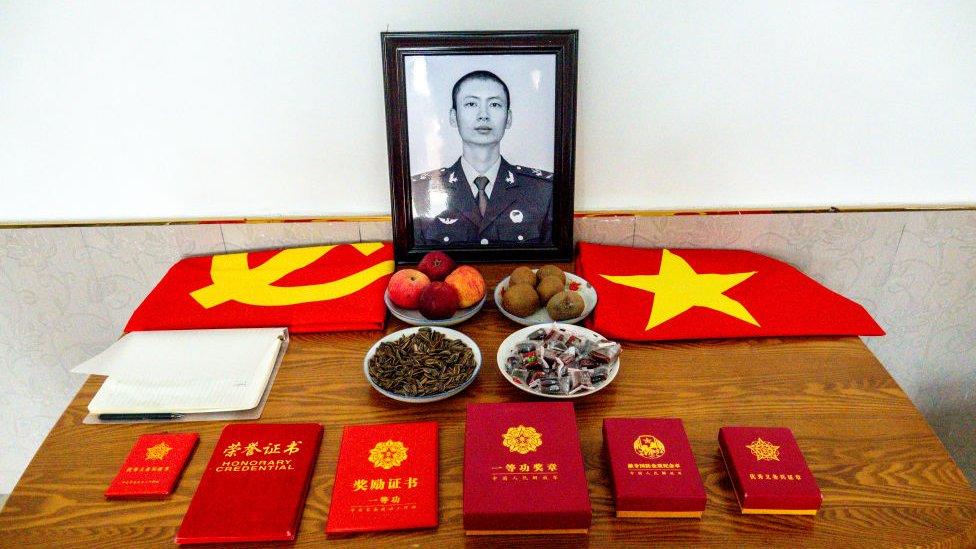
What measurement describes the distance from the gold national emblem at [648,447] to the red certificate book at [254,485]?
0.43 meters

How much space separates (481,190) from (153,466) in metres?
0.76

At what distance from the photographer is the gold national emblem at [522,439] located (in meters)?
0.74

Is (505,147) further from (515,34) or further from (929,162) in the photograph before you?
(929,162)

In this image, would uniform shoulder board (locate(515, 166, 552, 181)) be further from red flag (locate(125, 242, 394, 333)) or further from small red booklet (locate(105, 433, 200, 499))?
small red booklet (locate(105, 433, 200, 499))

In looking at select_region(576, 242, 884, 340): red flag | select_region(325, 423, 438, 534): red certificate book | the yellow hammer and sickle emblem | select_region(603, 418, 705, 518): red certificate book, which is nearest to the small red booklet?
select_region(325, 423, 438, 534): red certificate book

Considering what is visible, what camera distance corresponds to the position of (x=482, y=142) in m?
1.18

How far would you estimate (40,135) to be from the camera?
46.8 inches

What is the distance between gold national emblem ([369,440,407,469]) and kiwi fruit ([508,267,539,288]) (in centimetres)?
43

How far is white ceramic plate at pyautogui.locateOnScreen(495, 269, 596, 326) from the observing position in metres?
1.05

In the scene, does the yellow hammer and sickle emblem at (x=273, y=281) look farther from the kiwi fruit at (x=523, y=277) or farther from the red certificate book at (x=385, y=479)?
the red certificate book at (x=385, y=479)

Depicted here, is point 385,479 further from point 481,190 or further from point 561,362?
point 481,190

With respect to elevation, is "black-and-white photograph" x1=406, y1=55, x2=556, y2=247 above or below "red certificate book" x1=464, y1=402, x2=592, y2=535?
above

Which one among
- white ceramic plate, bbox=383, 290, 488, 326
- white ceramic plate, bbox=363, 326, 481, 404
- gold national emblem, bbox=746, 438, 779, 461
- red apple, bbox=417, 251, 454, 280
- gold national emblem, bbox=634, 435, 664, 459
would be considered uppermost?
red apple, bbox=417, 251, 454, 280

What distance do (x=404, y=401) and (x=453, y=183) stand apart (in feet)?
1.66
